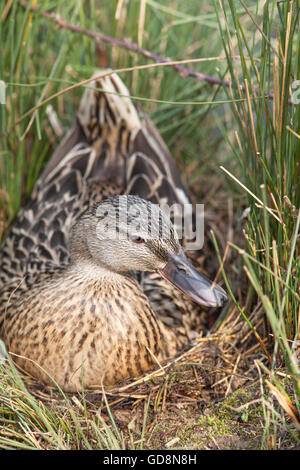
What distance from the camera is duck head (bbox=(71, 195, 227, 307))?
2.14 meters

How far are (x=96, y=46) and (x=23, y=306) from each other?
172cm

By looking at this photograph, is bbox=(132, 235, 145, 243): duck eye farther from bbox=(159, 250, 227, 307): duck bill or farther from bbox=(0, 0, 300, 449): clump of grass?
bbox=(0, 0, 300, 449): clump of grass

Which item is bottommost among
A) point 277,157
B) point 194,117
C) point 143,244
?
point 143,244

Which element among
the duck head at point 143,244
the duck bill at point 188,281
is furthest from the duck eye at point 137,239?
the duck bill at point 188,281

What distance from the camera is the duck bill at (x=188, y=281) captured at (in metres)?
2.16

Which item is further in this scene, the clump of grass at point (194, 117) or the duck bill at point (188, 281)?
the duck bill at point (188, 281)

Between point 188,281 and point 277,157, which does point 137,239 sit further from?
point 277,157

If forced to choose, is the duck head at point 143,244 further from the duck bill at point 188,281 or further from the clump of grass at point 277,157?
the clump of grass at point 277,157

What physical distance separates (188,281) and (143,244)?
22cm

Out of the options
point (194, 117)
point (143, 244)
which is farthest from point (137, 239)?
point (194, 117)

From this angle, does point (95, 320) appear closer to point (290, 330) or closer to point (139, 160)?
point (290, 330)

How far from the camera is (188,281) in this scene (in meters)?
2.19
